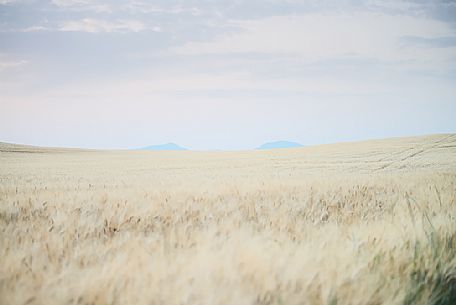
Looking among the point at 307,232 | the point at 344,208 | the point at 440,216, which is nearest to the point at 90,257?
the point at 307,232

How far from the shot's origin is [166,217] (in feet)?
15.9

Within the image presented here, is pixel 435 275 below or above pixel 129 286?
below

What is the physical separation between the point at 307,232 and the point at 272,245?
0.89 metres

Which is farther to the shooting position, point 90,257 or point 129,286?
point 90,257

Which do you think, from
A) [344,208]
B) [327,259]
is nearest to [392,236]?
[327,259]

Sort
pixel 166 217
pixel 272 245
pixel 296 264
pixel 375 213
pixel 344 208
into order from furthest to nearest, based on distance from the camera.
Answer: pixel 344 208
pixel 375 213
pixel 166 217
pixel 272 245
pixel 296 264

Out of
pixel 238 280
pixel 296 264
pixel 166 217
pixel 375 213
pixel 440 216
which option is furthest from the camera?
pixel 375 213

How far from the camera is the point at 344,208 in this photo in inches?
233

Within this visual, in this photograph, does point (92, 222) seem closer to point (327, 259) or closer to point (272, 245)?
point (272, 245)

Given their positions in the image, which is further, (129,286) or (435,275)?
(435,275)

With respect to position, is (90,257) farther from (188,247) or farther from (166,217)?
(166,217)

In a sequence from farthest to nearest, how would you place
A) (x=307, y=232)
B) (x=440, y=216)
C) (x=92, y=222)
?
(x=440, y=216)
(x=92, y=222)
(x=307, y=232)

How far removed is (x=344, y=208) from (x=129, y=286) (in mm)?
4532

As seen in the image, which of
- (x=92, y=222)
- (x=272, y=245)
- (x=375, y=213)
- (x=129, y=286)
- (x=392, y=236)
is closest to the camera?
(x=129, y=286)
